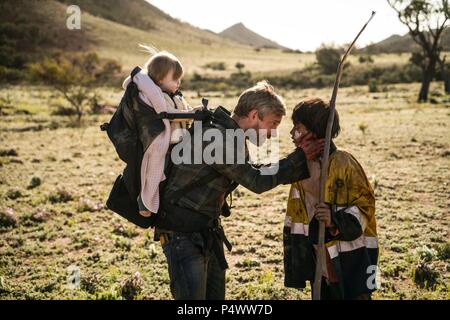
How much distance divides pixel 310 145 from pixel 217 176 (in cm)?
68

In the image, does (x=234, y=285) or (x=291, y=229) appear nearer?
(x=291, y=229)

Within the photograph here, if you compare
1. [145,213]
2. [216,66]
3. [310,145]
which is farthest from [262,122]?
[216,66]

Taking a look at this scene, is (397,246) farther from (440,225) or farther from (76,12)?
(76,12)

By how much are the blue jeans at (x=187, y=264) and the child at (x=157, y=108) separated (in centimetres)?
28

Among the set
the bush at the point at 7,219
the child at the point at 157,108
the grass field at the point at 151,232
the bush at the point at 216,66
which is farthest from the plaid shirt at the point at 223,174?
the bush at the point at 216,66

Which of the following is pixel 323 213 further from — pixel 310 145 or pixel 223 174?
pixel 223 174

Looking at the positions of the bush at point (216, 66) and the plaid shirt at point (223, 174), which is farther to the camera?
the bush at point (216, 66)

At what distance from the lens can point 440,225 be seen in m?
7.69

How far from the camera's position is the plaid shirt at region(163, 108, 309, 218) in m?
2.82

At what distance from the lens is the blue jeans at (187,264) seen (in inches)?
114

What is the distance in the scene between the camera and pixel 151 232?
815cm

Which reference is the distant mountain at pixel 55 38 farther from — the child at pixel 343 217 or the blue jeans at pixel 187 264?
the blue jeans at pixel 187 264

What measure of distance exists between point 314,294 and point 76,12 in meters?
6.10
